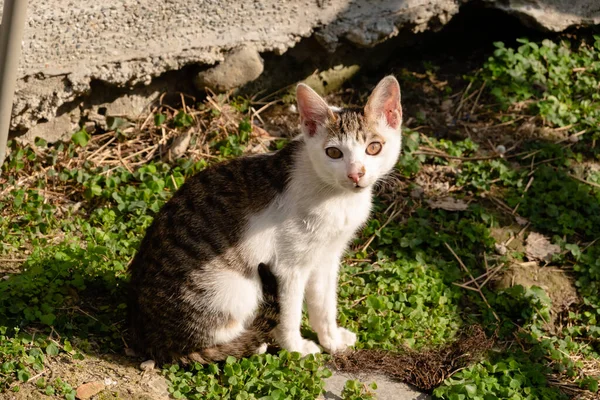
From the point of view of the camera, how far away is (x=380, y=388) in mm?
4621

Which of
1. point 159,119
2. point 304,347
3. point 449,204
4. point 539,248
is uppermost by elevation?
point 159,119

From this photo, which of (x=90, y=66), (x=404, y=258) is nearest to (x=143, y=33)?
(x=90, y=66)

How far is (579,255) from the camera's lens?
226 inches

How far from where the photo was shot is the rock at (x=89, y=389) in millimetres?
4098

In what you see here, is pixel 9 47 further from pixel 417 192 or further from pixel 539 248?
pixel 539 248

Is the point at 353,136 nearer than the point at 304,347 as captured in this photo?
Yes

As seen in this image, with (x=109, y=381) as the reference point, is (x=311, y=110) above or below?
above

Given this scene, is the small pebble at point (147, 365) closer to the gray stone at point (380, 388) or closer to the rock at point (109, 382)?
the rock at point (109, 382)

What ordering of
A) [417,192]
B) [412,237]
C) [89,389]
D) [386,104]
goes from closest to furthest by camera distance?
[89,389]
[386,104]
[412,237]
[417,192]

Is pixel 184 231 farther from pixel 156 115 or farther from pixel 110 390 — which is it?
pixel 156 115

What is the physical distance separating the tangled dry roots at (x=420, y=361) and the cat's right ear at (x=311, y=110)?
1.42 meters

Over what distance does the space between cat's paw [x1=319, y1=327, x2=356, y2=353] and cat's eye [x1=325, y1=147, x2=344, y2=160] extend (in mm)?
1137

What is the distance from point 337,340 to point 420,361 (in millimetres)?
521

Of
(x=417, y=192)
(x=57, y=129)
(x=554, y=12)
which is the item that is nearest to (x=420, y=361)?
(x=417, y=192)
